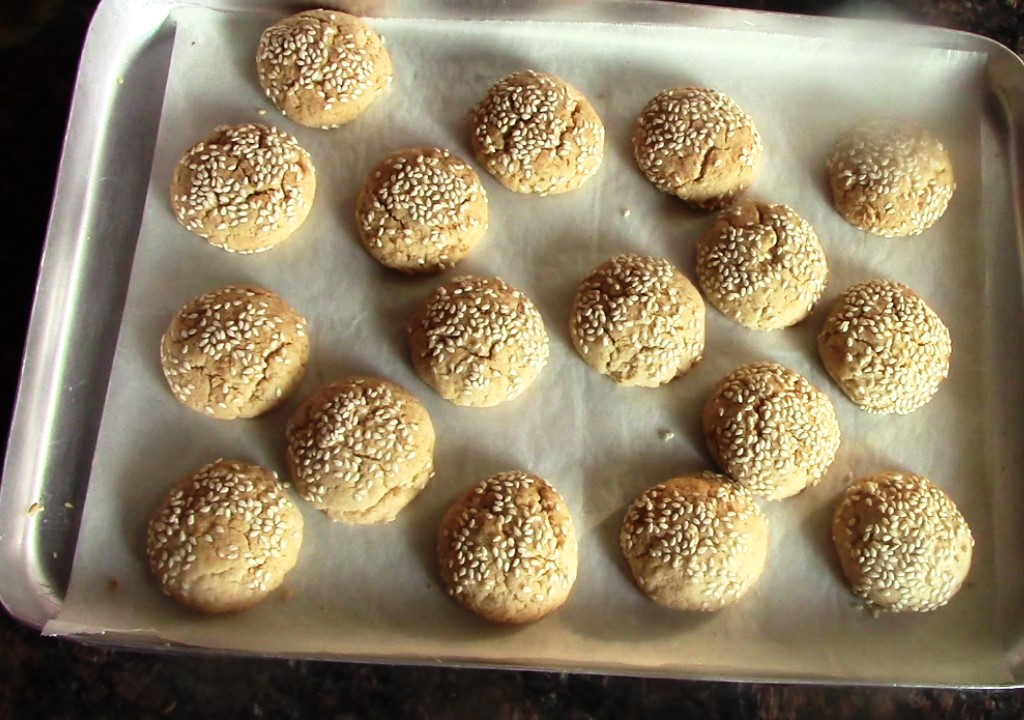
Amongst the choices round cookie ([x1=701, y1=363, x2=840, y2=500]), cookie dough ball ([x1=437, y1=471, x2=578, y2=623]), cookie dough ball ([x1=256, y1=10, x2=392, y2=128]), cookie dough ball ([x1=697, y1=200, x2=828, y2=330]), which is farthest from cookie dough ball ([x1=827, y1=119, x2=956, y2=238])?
cookie dough ball ([x1=256, y1=10, x2=392, y2=128])

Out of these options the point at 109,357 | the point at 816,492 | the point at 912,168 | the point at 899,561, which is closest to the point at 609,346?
the point at 816,492

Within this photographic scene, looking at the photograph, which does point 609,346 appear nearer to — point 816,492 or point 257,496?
point 816,492

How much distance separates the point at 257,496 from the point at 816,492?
48.4 inches

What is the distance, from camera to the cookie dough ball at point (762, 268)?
195cm

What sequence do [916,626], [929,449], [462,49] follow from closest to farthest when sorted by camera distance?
[916,626]
[929,449]
[462,49]

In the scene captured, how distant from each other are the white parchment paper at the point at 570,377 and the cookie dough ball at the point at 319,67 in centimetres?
6

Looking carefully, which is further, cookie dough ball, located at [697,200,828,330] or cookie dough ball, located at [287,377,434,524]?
cookie dough ball, located at [697,200,828,330]

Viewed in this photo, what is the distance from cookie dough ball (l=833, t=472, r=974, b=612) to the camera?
1791mm

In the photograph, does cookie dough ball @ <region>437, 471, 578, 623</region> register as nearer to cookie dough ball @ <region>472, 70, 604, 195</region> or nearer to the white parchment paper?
the white parchment paper

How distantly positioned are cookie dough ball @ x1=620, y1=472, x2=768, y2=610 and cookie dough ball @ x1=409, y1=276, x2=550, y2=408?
393 millimetres

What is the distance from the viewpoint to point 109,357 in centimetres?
186

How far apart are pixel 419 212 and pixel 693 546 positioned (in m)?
0.94

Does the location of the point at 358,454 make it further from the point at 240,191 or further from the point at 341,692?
the point at 240,191

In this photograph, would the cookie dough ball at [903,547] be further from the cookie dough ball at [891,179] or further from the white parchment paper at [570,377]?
the cookie dough ball at [891,179]
